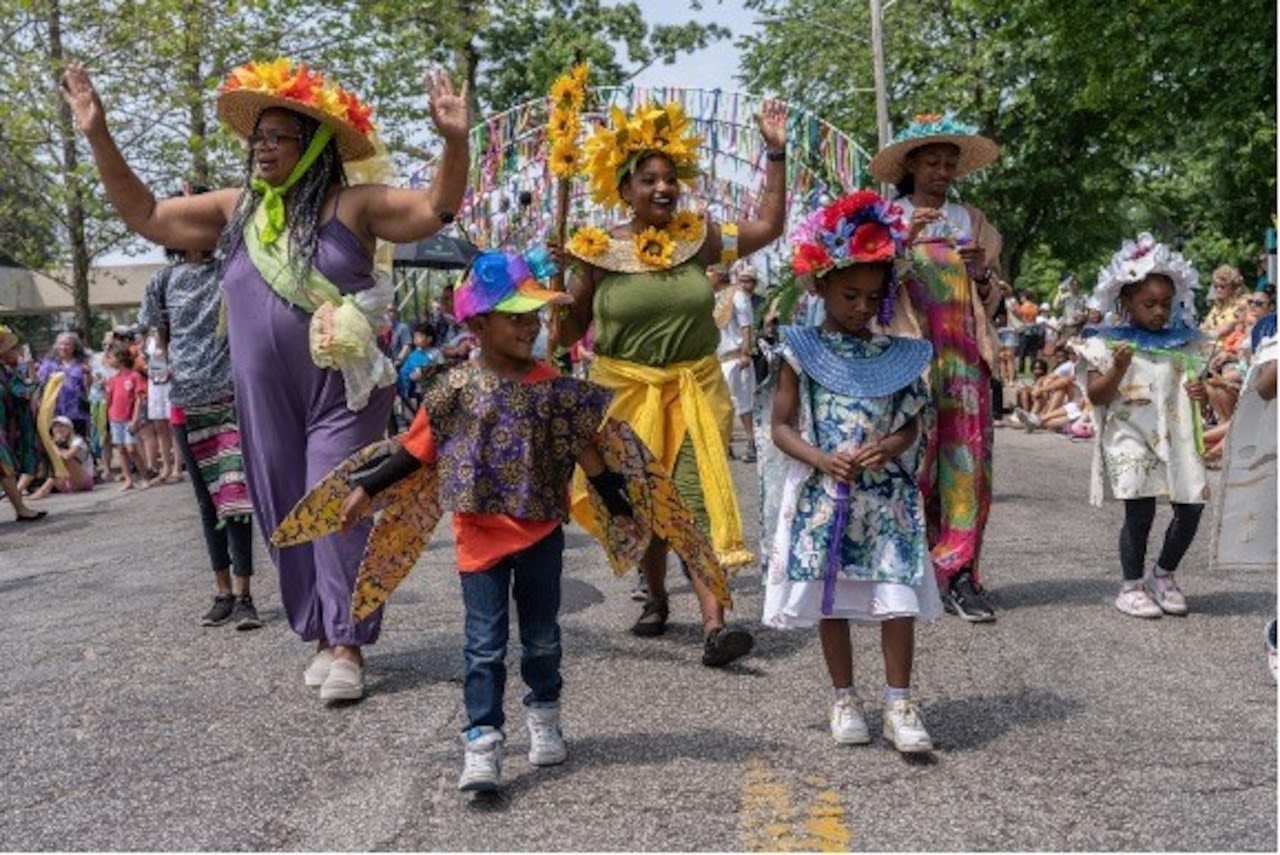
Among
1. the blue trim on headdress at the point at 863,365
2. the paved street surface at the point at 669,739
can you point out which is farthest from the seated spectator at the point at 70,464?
the blue trim on headdress at the point at 863,365

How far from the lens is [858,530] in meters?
4.50

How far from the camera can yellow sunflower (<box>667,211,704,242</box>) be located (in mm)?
5934

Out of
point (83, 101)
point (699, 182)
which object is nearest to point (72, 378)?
point (699, 182)

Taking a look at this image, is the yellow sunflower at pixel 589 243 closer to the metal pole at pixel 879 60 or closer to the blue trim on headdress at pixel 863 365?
the blue trim on headdress at pixel 863 365

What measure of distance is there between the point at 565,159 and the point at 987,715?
9.08ft

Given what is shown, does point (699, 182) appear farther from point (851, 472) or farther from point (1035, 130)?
point (1035, 130)

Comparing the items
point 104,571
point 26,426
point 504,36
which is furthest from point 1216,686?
point 504,36

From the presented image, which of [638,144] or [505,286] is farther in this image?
[638,144]

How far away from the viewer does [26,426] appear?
43.2 ft

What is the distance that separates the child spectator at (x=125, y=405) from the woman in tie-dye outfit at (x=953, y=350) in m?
12.5

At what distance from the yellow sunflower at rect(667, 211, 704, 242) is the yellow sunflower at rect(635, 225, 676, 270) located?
0.06m

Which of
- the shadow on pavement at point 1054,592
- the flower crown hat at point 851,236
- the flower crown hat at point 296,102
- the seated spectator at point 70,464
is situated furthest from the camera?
the seated spectator at point 70,464

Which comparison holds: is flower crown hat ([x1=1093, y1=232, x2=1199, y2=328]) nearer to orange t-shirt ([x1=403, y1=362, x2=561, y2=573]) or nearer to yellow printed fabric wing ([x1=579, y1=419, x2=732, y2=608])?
yellow printed fabric wing ([x1=579, y1=419, x2=732, y2=608])

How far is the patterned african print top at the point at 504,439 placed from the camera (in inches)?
166
